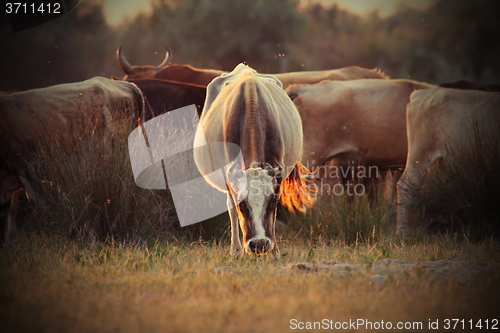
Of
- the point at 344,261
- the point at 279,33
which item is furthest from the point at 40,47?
the point at 344,261

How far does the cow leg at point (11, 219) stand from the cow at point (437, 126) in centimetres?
447

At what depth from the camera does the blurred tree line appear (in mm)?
26453

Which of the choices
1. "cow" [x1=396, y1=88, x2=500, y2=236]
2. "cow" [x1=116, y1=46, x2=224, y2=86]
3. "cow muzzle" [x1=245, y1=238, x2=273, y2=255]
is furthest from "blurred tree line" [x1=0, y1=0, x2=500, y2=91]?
"cow muzzle" [x1=245, y1=238, x2=273, y2=255]

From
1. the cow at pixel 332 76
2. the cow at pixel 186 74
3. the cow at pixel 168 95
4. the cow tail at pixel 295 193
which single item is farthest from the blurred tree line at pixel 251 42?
the cow tail at pixel 295 193

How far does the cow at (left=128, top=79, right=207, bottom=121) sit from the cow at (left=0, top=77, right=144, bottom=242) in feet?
2.34

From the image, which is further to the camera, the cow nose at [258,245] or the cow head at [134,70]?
the cow head at [134,70]

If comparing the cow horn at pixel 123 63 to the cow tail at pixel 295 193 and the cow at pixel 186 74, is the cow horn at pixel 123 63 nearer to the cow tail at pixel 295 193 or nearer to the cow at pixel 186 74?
the cow at pixel 186 74

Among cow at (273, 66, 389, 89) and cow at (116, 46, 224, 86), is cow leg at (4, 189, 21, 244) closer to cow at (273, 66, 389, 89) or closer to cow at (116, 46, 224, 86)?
cow at (116, 46, 224, 86)

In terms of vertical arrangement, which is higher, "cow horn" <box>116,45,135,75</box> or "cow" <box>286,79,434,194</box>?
"cow horn" <box>116,45,135,75</box>

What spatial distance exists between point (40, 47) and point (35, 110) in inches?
763

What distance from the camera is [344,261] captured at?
18.7 feet

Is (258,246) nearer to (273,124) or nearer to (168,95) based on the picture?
(273,124)

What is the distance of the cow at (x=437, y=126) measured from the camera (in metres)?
7.36

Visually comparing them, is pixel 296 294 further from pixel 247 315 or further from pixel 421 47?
pixel 421 47
